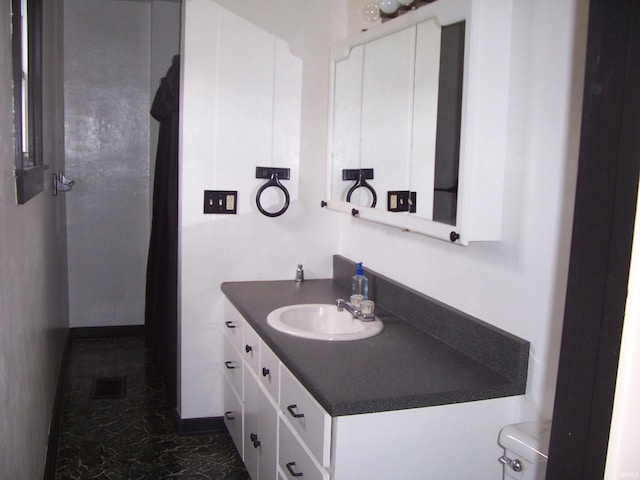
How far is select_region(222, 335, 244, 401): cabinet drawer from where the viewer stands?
251 centimetres

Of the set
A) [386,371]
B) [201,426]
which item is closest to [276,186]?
[201,426]

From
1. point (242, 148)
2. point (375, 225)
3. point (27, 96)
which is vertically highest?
point (27, 96)

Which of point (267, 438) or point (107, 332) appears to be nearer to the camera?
point (267, 438)

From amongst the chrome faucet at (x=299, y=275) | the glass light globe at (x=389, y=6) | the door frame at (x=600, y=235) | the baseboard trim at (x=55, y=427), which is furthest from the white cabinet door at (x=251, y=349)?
the door frame at (x=600, y=235)

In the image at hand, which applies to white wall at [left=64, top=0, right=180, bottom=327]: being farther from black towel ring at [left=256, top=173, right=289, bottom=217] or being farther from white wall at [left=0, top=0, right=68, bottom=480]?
black towel ring at [left=256, top=173, right=289, bottom=217]

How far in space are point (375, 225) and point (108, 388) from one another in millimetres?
1916

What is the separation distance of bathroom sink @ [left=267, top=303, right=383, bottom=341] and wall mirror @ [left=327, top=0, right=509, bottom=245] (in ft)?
1.27

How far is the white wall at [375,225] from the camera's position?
60.9 inches

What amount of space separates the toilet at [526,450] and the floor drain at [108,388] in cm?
250

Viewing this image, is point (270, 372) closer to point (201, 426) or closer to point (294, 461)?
point (294, 461)

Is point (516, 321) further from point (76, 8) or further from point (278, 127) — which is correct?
point (76, 8)

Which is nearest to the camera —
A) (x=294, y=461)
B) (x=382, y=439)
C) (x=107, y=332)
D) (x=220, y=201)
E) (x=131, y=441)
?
(x=382, y=439)

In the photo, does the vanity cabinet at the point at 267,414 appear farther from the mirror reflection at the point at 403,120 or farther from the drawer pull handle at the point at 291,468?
the mirror reflection at the point at 403,120

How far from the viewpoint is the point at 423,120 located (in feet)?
6.43
